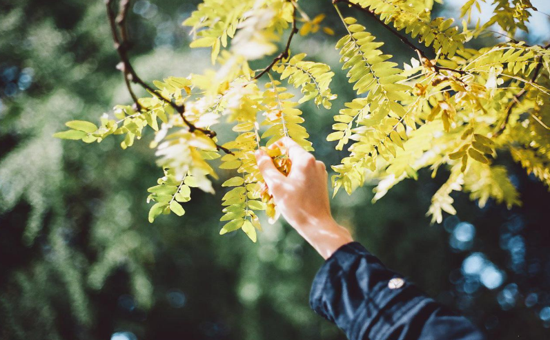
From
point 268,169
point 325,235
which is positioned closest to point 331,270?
point 325,235

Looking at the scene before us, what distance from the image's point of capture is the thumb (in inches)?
23.6

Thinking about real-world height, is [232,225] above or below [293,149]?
below

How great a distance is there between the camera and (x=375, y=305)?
44cm

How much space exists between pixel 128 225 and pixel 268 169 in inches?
113

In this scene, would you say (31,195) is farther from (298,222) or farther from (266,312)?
(298,222)

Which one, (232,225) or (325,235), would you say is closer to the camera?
(325,235)

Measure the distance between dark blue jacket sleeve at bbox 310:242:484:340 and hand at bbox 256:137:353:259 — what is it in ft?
0.19

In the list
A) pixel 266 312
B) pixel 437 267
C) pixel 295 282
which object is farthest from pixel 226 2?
pixel 437 267

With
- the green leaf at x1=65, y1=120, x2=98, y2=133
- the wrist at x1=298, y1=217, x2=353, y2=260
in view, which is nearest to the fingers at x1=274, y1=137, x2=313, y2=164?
the wrist at x1=298, y1=217, x2=353, y2=260

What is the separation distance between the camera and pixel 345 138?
29.7 inches

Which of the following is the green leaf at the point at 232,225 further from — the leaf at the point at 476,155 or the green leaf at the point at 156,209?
the leaf at the point at 476,155

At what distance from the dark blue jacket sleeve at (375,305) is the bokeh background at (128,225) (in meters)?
Answer: 2.80

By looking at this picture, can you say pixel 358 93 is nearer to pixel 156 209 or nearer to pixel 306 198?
pixel 306 198

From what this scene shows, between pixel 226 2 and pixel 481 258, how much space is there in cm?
528
